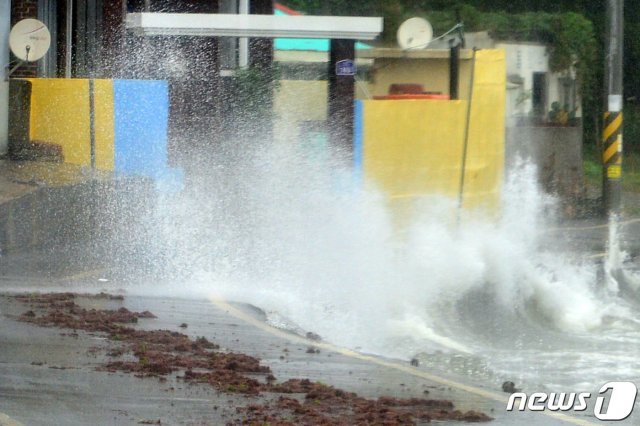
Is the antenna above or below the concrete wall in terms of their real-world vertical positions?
above

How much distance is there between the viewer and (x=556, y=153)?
2314 cm

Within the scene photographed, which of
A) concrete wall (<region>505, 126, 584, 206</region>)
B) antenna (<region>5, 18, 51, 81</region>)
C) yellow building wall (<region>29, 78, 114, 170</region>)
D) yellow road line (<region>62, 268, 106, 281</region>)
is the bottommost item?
yellow road line (<region>62, 268, 106, 281</region>)

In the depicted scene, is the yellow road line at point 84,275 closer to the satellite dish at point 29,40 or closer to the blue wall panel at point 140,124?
the blue wall panel at point 140,124

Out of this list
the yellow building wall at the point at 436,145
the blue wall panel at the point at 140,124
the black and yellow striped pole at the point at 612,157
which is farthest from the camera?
the yellow building wall at the point at 436,145

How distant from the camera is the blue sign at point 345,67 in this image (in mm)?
14711

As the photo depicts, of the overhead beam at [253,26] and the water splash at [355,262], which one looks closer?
the water splash at [355,262]

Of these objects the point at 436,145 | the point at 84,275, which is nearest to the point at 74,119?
the point at 436,145

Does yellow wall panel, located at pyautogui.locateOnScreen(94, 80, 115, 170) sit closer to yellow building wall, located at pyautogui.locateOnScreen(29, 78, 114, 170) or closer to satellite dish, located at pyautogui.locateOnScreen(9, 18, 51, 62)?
yellow building wall, located at pyautogui.locateOnScreen(29, 78, 114, 170)

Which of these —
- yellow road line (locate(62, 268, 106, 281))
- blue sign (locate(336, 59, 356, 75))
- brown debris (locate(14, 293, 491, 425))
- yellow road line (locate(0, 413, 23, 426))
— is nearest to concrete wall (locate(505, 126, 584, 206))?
blue sign (locate(336, 59, 356, 75))

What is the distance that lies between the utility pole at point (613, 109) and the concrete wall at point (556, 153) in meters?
7.04

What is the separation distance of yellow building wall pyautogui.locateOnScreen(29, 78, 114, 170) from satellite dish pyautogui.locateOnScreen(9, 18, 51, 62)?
47.9 inches

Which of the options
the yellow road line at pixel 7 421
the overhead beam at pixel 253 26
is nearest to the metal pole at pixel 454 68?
the overhead beam at pixel 253 26

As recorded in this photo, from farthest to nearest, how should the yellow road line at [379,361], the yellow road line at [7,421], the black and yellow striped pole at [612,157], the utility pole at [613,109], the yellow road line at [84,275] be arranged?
the black and yellow striped pole at [612,157], the utility pole at [613,109], the yellow road line at [84,275], the yellow road line at [379,361], the yellow road line at [7,421]

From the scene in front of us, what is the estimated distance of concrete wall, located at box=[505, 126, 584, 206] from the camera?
73.8 ft
